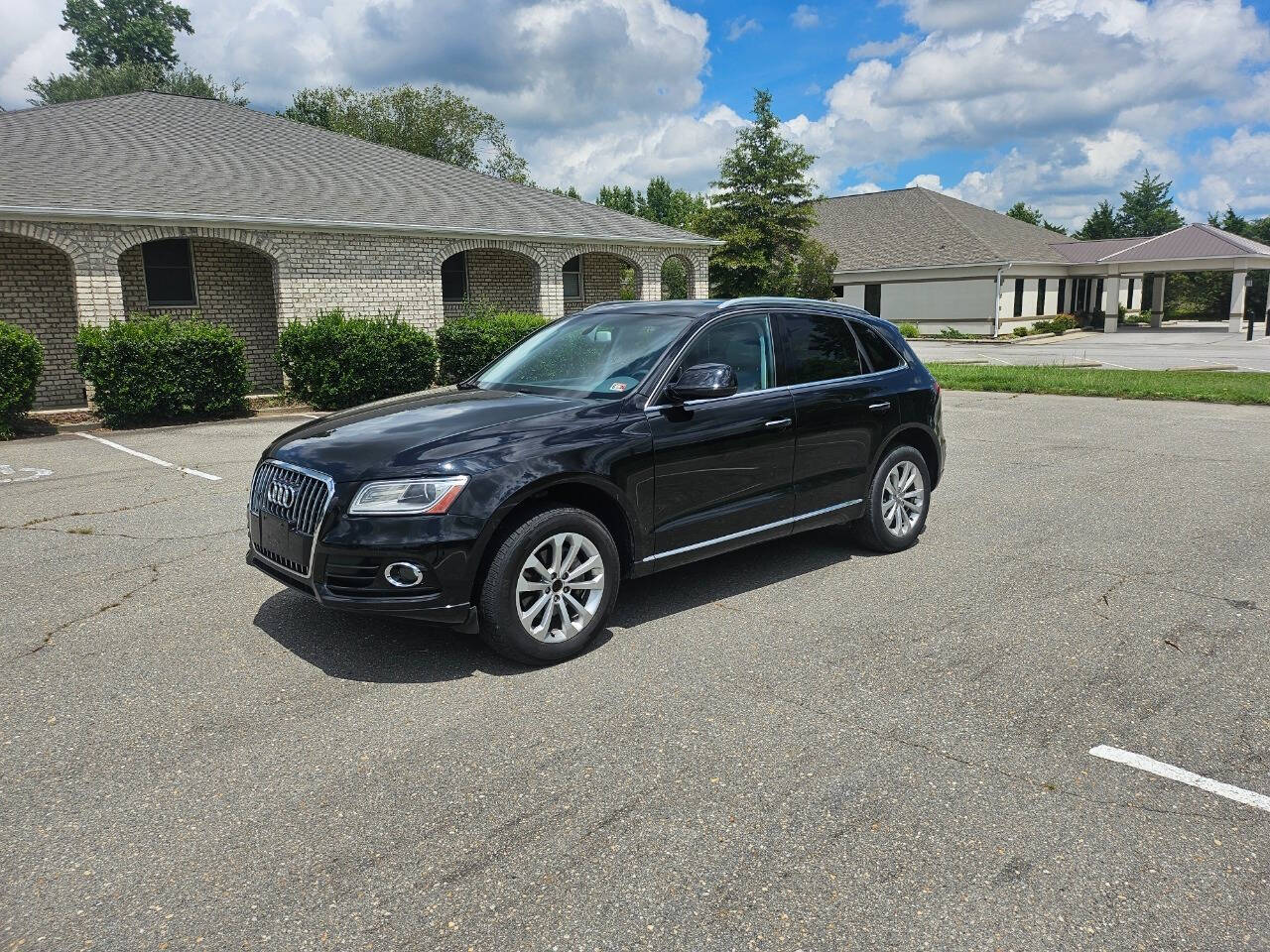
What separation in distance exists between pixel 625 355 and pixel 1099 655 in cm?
300

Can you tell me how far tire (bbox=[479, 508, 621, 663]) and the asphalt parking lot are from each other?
0.51 ft

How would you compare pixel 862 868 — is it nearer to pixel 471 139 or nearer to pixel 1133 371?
pixel 1133 371

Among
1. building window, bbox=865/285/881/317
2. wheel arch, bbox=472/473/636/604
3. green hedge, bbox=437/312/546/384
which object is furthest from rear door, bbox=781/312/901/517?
building window, bbox=865/285/881/317

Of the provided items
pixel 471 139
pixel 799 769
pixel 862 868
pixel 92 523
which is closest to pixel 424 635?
pixel 799 769

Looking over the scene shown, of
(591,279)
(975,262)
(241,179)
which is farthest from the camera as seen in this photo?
(975,262)

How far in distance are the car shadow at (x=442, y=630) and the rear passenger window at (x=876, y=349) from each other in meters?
1.34

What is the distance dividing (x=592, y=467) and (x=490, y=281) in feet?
64.8

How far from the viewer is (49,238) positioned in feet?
51.2

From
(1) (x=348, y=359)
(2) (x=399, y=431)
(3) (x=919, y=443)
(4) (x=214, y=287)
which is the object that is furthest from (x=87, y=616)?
(4) (x=214, y=287)

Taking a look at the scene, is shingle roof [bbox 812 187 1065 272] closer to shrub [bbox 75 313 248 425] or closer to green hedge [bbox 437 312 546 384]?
green hedge [bbox 437 312 546 384]

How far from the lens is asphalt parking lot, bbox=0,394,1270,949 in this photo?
109 inches

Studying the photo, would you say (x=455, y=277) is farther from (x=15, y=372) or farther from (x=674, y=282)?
(x=674, y=282)

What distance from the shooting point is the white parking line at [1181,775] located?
3359 mm

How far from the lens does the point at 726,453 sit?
5.39 m
